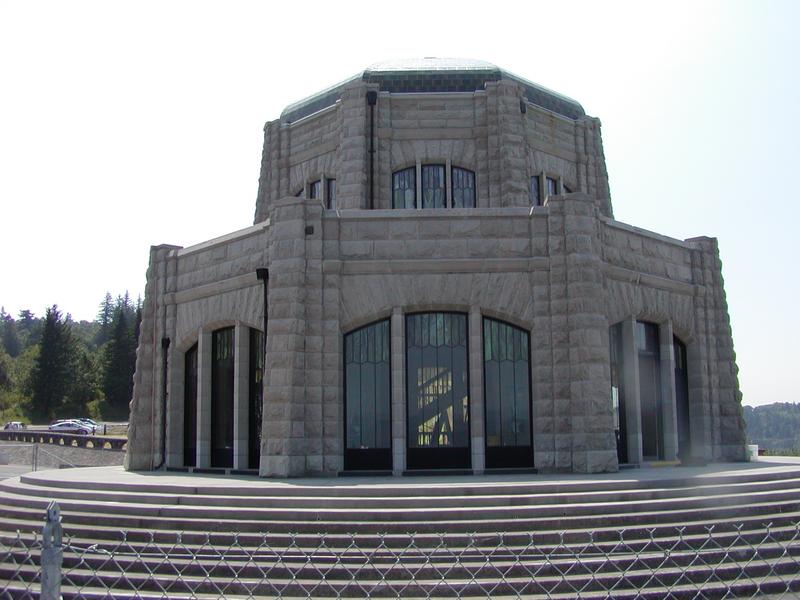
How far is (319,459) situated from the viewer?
17.1 meters

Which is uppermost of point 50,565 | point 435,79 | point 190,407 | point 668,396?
point 435,79

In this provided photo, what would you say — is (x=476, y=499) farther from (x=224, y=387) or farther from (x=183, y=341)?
(x=183, y=341)

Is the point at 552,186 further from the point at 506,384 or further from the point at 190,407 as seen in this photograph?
the point at 190,407

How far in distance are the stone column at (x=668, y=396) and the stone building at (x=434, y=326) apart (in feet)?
0.16

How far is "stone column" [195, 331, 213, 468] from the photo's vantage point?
20.1 m

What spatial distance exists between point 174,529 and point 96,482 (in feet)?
11.6

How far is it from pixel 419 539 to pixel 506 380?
23.9ft

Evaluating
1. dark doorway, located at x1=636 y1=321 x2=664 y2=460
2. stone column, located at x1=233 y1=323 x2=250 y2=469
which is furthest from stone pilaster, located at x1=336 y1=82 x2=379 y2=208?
dark doorway, located at x1=636 y1=321 x2=664 y2=460

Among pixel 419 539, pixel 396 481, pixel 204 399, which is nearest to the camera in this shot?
pixel 419 539

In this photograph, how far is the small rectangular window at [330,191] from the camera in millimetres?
23772

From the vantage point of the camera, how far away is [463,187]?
23344mm

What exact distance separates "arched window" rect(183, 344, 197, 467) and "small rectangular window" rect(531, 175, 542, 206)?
10.4m

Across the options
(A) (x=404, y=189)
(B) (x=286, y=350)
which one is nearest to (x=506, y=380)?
(B) (x=286, y=350)

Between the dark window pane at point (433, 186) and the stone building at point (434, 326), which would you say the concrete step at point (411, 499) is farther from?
the dark window pane at point (433, 186)
